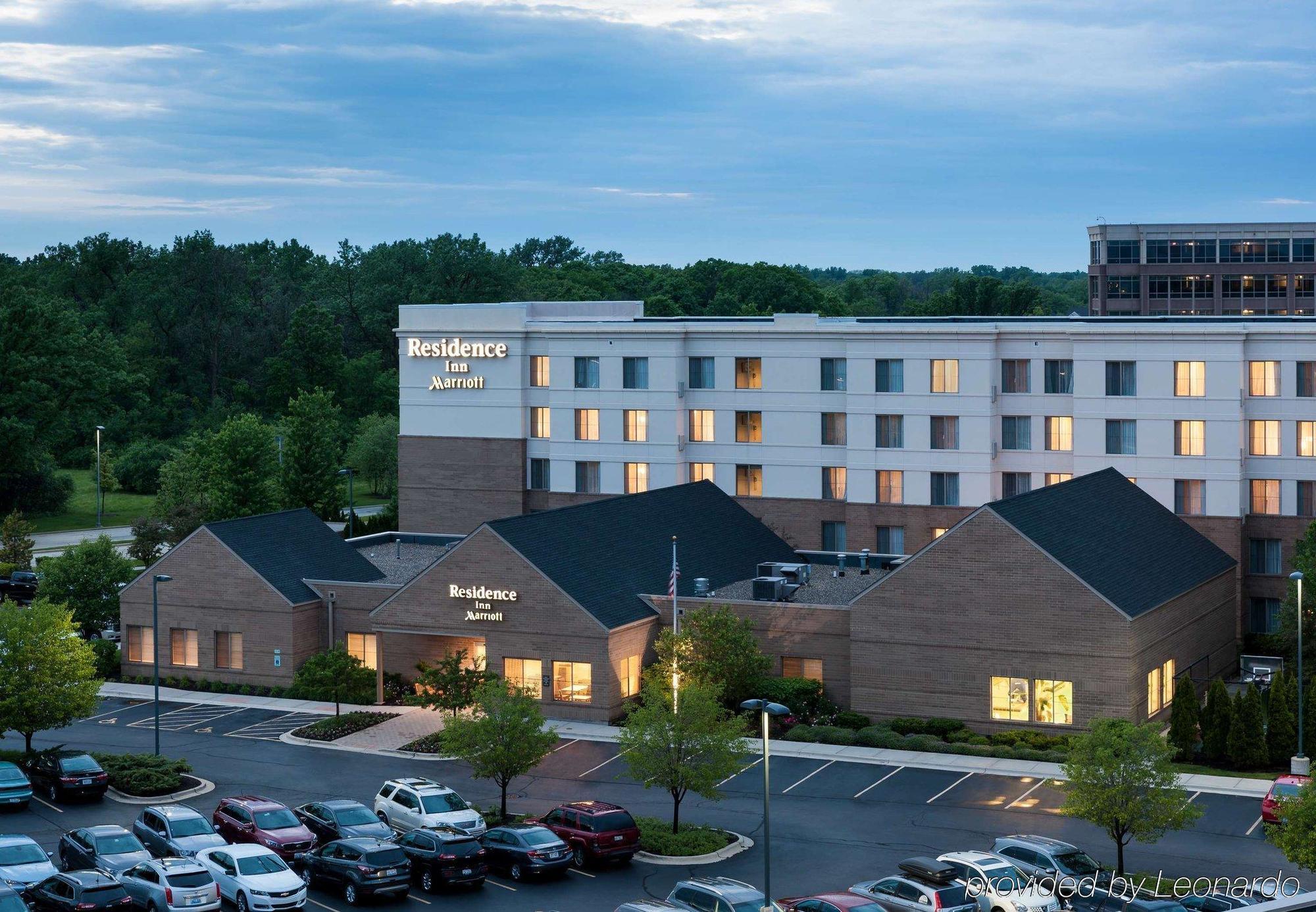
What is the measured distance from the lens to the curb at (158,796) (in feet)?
166

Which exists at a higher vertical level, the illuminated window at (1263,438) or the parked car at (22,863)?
the illuminated window at (1263,438)

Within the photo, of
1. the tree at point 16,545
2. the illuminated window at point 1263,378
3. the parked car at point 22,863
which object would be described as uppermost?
the illuminated window at point 1263,378

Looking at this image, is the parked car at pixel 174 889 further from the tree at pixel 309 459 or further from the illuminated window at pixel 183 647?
the tree at pixel 309 459

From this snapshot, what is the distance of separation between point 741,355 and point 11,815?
4856 cm

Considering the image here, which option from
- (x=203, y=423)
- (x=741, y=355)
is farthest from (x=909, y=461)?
(x=203, y=423)

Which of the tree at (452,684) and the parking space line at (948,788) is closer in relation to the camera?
the parking space line at (948,788)

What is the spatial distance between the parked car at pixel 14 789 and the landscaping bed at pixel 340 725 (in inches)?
436

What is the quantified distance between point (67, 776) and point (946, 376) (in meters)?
49.0

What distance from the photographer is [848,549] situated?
8400 cm

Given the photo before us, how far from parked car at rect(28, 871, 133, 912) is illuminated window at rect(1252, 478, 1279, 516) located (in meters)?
58.6

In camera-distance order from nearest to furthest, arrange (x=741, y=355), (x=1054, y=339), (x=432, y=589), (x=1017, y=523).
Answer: (x=1017, y=523) < (x=432, y=589) < (x=1054, y=339) < (x=741, y=355)

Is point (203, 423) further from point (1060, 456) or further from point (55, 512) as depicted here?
point (1060, 456)

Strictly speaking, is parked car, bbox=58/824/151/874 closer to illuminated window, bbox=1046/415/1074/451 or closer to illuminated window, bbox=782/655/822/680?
illuminated window, bbox=782/655/822/680

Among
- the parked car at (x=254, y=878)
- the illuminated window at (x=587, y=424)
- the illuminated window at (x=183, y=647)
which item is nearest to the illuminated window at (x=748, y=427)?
the illuminated window at (x=587, y=424)
